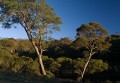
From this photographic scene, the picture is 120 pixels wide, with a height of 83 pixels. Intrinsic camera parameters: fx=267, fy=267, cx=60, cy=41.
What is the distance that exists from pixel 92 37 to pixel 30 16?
52.8 feet

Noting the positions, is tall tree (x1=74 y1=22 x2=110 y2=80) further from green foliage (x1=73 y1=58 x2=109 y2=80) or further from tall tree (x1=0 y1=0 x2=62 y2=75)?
tall tree (x1=0 y1=0 x2=62 y2=75)

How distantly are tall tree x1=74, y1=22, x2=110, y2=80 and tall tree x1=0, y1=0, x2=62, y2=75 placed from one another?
44.0ft

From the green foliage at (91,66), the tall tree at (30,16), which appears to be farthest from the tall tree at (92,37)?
the tall tree at (30,16)

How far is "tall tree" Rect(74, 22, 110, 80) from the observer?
1404 inches

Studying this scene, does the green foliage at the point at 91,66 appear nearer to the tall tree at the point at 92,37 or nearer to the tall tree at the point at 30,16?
the tall tree at the point at 92,37

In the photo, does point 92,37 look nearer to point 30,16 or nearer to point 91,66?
point 91,66

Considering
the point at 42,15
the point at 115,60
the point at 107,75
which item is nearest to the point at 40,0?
the point at 42,15

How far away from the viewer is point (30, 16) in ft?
72.1

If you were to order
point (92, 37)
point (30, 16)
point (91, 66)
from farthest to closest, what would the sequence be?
1. point (92, 37)
2. point (91, 66)
3. point (30, 16)

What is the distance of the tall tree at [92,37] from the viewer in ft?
117

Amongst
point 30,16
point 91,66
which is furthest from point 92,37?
point 30,16

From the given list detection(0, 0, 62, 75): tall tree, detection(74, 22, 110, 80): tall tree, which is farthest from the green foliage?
detection(0, 0, 62, 75): tall tree

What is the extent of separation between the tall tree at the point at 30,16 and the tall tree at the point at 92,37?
13422mm

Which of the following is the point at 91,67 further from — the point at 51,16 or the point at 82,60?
the point at 51,16
